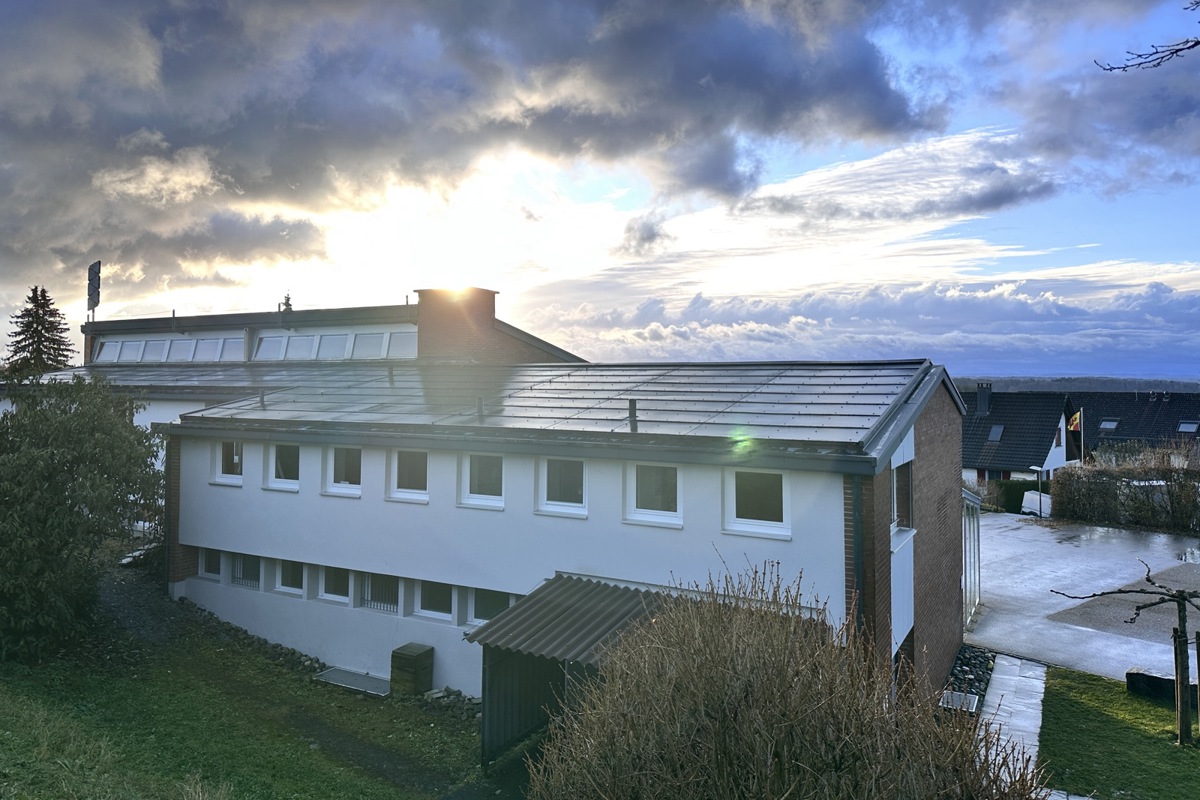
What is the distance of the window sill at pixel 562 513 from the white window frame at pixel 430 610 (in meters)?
2.87

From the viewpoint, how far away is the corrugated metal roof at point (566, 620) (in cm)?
1165

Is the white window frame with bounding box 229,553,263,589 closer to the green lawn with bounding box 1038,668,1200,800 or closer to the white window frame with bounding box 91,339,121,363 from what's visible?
the green lawn with bounding box 1038,668,1200,800

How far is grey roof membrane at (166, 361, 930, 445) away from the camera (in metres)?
13.6

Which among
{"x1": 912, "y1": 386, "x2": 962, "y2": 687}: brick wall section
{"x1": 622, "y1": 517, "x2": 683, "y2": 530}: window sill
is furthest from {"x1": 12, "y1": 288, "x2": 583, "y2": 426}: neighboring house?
{"x1": 912, "y1": 386, "x2": 962, "y2": 687}: brick wall section

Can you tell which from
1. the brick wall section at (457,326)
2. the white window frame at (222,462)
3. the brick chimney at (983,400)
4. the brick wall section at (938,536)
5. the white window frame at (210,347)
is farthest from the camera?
the brick chimney at (983,400)

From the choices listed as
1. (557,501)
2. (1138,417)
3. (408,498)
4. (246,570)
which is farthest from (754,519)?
(1138,417)

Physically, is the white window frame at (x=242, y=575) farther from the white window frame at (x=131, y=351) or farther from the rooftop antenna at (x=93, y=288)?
the rooftop antenna at (x=93, y=288)

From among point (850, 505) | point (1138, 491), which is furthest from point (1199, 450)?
point (850, 505)

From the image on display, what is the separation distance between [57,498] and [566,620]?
11.0 m

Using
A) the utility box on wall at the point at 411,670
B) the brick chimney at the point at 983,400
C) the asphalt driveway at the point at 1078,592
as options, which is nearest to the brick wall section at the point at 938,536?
the asphalt driveway at the point at 1078,592

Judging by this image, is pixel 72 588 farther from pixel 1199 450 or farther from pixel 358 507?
pixel 1199 450

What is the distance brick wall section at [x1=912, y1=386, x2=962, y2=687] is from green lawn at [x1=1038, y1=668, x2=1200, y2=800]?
2149 mm

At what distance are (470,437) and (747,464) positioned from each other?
5.64 meters

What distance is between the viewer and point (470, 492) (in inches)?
623
